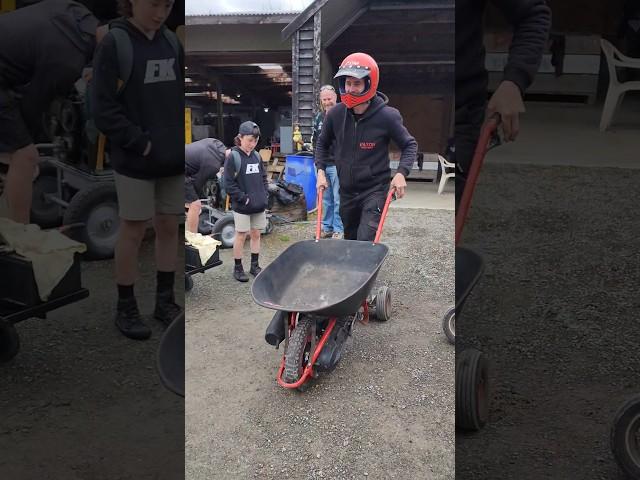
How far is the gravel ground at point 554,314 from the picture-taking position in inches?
20.7

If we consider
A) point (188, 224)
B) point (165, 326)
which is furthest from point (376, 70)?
point (165, 326)

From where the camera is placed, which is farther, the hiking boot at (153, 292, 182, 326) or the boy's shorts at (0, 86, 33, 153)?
the hiking boot at (153, 292, 182, 326)

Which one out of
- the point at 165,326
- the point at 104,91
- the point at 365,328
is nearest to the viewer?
the point at 104,91

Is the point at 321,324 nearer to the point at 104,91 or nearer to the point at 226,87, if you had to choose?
the point at 226,87

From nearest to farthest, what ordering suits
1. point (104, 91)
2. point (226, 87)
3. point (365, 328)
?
1. point (104, 91)
2. point (226, 87)
3. point (365, 328)

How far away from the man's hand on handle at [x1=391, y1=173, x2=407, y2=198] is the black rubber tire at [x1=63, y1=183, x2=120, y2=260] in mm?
390

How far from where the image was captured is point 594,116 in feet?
1.61

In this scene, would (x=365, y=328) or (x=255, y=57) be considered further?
(x=365, y=328)

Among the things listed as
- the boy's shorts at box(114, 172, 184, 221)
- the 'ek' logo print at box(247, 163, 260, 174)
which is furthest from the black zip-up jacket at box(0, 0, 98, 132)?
the 'ek' logo print at box(247, 163, 260, 174)

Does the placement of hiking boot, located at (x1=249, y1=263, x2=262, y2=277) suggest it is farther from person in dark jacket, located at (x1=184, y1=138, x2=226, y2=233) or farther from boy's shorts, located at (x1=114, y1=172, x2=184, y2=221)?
boy's shorts, located at (x1=114, y1=172, x2=184, y2=221)

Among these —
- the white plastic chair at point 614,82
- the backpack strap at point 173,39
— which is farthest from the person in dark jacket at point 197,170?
the white plastic chair at point 614,82

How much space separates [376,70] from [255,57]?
221 millimetres

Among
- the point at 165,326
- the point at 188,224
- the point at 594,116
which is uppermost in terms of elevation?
the point at 594,116

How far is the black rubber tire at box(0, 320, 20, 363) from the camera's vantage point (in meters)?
0.53
